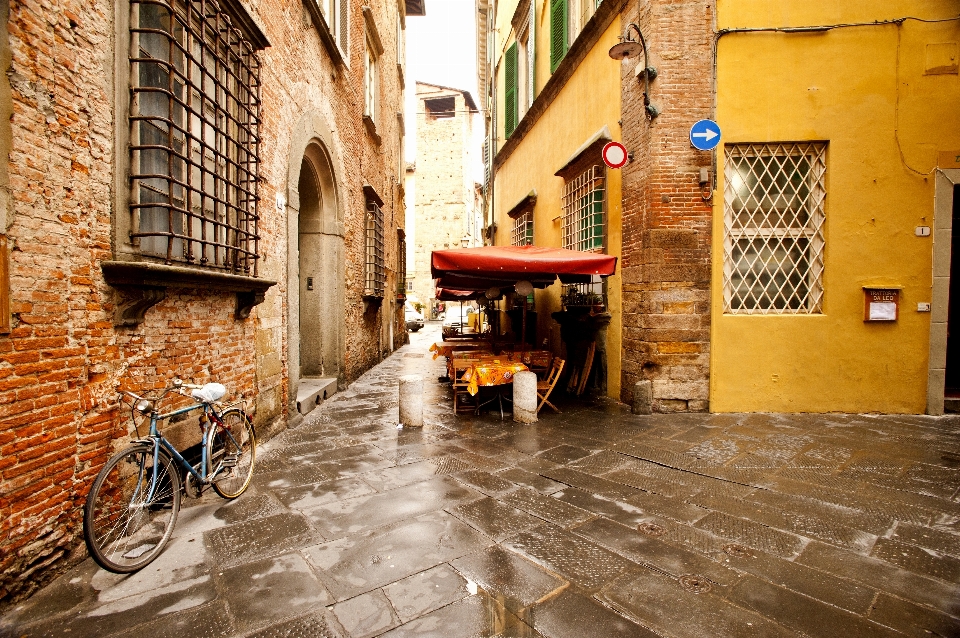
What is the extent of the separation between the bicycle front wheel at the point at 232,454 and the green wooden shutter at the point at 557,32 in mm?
8565

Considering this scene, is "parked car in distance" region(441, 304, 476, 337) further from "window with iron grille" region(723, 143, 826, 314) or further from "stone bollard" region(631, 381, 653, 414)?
"window with iron grille" region(723, 143, 826, 314)

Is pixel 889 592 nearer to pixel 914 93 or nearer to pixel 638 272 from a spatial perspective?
pixel 638 272

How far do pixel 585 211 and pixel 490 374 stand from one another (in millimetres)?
3678

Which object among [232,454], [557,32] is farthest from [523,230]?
[232,454]

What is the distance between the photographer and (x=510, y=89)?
1355 centimetres

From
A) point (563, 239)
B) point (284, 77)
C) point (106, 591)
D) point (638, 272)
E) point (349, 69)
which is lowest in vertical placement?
point (106, 591)

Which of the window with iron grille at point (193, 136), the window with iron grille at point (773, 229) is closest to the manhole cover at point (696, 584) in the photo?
the window with iron grille at point (193, 136)

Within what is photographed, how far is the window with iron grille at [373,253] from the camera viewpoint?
34.3 feet

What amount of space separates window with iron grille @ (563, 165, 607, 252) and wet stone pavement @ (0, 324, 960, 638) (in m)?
3.90

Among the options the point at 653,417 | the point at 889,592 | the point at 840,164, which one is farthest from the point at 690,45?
the point at 889,592

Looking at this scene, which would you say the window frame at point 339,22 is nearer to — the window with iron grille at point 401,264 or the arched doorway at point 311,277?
the arched doorway at point 311,277

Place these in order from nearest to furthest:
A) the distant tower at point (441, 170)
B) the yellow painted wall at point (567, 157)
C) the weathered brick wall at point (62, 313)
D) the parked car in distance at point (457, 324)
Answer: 1. the weathered brick wall at point (62, 313)
2. the yellow painted wall at point (567, 157)
3. the parked car in distance at point (457, 324)
4. the distant tower at point (441, 170)

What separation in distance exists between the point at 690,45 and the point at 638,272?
299 cm

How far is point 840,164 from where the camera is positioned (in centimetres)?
636
